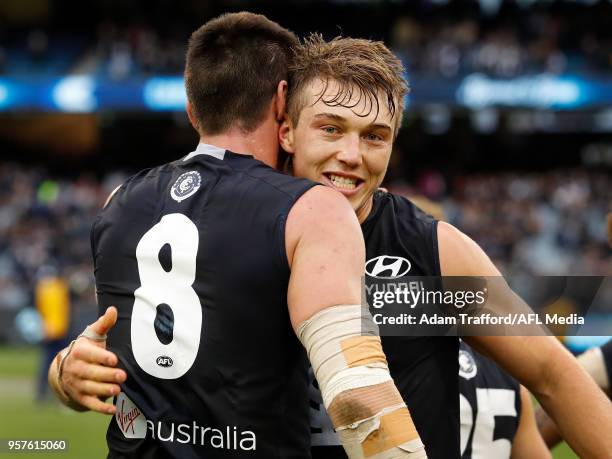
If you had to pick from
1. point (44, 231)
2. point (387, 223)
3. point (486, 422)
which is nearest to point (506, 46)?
point (44, 231)

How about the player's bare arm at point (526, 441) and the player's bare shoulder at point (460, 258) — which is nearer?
the player's bare shoulder at point (460, 258)

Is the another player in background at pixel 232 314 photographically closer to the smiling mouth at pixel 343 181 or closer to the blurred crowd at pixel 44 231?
the smiling mouth at pixel 343 181

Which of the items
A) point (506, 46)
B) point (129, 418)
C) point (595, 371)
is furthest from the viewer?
point (506, 46)

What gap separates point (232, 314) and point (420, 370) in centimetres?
72

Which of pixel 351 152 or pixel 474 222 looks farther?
pixel 474 222

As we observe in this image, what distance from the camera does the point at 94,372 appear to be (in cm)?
272

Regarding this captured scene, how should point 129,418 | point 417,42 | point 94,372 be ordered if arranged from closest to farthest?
point 94,372 → point 129,418 → point 417,42

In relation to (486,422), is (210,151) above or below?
above

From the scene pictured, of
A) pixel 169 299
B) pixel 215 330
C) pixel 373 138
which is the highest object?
pixel 373 138

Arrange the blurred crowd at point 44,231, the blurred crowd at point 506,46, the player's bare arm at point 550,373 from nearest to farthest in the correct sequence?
the player's bare arm at point 550,373, the blurred crowd at point 44,231, the blurred crowd at point 506,46

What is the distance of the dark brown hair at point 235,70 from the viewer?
9.70ft

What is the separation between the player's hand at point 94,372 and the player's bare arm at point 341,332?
544mm

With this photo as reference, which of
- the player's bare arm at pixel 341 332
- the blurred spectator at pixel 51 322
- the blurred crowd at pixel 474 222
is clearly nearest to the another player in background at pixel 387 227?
the player's bare arm at pixel 341 332

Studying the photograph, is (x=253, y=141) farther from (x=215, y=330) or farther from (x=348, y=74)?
(x=215, y=330)
